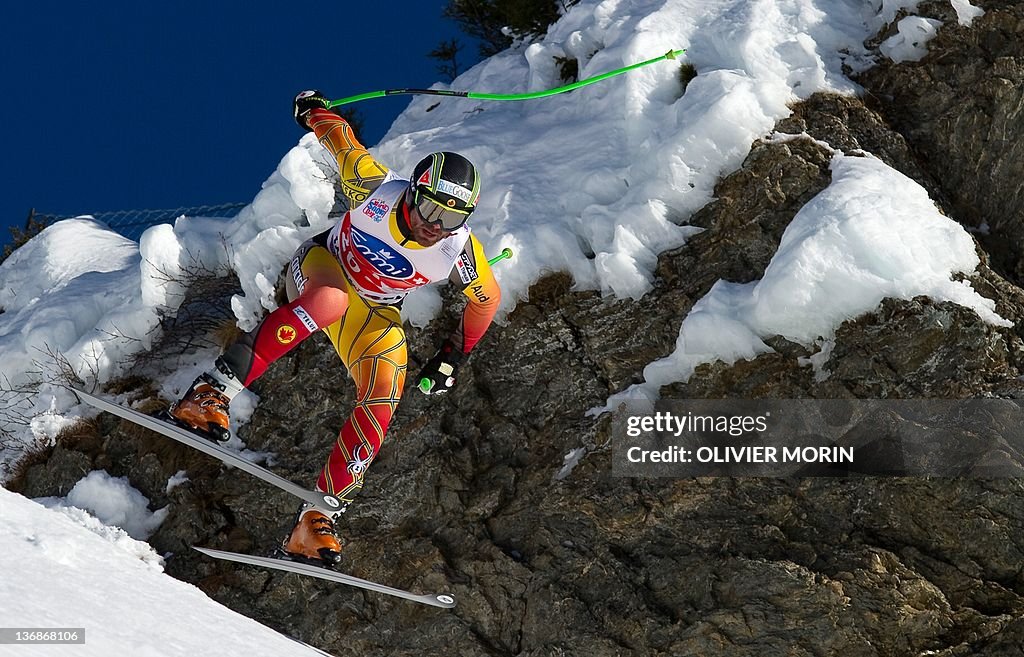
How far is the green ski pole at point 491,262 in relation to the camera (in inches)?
266

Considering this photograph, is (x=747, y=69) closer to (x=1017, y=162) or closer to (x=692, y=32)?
(x=692, y=32)

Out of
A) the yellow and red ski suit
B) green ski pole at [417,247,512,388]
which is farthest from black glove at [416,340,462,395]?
the yellow and red ski suit

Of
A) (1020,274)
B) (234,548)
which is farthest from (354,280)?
(1020,274)

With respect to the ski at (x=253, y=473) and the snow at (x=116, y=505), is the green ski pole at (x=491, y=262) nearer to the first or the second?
the ski at (x=253, y=473)

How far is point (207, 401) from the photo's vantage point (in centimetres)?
604

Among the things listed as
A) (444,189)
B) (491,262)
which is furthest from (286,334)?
(491,262)

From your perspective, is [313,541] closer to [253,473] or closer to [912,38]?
[253,473]

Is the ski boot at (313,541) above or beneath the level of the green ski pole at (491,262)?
beneath

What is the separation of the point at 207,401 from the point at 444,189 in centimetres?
184

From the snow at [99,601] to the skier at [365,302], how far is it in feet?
3.52

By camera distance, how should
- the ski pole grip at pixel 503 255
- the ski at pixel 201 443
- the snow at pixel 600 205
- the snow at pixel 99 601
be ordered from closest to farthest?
the snow at pixel 99 601 → the ski at pixel 201 443 → the snow at pixel 600 205 → the ski pole grip at pixel 503 255

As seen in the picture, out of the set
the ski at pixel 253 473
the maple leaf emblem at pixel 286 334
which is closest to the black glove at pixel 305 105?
the maple leaf emblem at pixel 286 334

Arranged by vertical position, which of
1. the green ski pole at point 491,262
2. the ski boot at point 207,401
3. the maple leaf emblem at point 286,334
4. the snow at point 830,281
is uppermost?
the maple leaf emblem at point 286,334

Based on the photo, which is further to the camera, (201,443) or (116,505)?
(116,505)
